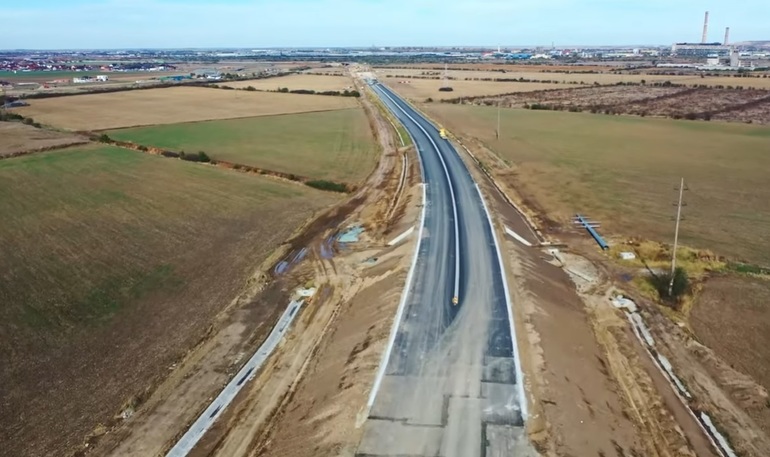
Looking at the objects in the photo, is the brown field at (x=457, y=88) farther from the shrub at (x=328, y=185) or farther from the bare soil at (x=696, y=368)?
the bare soil at (x=696, y=368)

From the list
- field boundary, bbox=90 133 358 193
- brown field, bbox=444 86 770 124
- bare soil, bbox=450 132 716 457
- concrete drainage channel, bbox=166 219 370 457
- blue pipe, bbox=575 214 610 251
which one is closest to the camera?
bare soil, bbox=450 132 716 457

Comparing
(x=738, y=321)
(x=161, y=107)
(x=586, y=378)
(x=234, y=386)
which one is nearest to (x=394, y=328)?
(x=234, y=386)

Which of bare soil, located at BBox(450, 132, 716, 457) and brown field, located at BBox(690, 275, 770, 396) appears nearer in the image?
bare soil, located at BBox(450, 132, 716, 457)

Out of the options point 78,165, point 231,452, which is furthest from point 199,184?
point 231,452

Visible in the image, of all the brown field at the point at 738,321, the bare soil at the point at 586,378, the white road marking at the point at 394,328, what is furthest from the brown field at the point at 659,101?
the white road marking at the point at 394,328

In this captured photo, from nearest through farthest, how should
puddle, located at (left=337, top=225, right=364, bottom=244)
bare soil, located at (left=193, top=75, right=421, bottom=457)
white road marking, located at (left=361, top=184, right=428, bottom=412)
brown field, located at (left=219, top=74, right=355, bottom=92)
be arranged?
bare soil, located at (left=193, top=75, right=421, bottom=457)
white road marking, located at (left=361, top=184, right=428, bottom=412)
puddle, located at (left=337, top=225, right=364, bottom=244)
brown field, located at (left=219, top=74, right=355, bottom=92)

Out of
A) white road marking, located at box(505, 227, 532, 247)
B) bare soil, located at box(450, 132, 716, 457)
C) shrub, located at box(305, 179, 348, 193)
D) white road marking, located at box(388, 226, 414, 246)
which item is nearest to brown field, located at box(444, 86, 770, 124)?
shrub, located at box(305, 179, 348, 193)

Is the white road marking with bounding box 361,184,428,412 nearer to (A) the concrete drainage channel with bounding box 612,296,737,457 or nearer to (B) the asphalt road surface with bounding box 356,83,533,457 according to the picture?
(B) the asphalt road surface with bounding box 356,83,533,457
